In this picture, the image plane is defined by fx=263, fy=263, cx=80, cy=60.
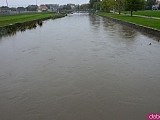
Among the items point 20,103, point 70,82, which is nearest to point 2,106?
point 20,103

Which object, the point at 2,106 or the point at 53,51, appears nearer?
the point at 2,106

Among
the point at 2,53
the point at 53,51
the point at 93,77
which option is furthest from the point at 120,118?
the point at 2,53

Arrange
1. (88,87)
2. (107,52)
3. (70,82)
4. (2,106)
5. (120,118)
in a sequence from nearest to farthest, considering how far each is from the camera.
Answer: (120,118), (2,106), (88,87), (70,82), (107,52)

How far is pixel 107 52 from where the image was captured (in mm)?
18234

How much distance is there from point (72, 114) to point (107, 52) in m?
10.5

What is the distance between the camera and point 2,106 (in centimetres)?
892

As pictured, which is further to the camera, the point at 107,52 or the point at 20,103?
the point at 107,52

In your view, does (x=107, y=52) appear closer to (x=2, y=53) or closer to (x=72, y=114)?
(x=2, y=53)

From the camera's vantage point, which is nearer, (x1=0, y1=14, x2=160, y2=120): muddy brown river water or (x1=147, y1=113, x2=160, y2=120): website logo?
(x1=147, y1=113, x2=160, y2=120): website logo

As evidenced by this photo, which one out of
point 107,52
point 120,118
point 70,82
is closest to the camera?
point 120,118

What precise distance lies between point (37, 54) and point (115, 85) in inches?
346

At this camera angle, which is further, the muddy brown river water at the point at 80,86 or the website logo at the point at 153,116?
the muddy brown river water at the point at 80,86

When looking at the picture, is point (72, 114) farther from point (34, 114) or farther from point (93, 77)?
point (93, 77)

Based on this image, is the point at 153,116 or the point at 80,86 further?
the point at 80,86
